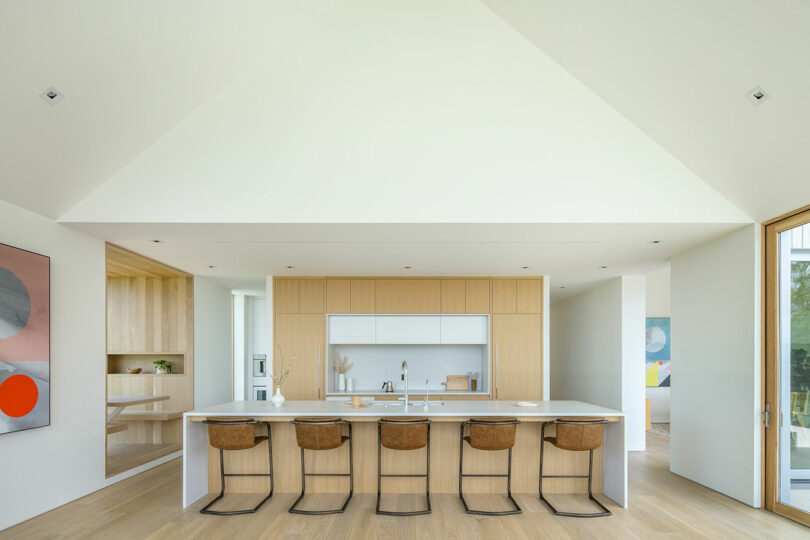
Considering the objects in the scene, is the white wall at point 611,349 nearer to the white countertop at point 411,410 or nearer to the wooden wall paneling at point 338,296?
the white countertop at point 411,410

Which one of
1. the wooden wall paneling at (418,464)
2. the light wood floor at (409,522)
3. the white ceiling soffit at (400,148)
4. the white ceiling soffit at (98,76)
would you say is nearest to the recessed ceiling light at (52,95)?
the white ceiling soffit at (98,76)

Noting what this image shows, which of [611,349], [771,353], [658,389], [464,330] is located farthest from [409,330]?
[658,389]

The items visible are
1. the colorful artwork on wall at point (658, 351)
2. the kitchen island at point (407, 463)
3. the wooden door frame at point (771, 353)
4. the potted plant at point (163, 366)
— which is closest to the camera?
the wooden door frame at point (771, 353)

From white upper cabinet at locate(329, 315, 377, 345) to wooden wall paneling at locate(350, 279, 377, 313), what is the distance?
14 centimetres

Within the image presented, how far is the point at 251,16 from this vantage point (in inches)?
155

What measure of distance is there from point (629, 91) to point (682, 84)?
46 cm

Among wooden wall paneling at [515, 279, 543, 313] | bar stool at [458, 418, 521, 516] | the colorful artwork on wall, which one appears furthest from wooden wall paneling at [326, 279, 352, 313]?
the colorful artwork on wall

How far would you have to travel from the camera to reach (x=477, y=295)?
7695 mm

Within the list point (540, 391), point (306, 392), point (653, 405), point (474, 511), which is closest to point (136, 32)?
point (474, 511)

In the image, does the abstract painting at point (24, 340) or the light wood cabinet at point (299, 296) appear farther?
the light wood cabinet at point (299, 296)

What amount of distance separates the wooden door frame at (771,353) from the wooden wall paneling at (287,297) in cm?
541

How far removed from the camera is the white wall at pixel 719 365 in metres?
4.59

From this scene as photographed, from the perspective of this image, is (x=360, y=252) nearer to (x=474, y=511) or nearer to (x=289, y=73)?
(x=289, y=73)

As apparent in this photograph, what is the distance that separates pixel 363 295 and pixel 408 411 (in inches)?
125
